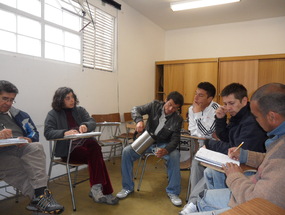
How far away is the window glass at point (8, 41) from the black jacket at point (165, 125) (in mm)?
1536

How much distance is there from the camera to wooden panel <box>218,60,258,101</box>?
15.1 ft

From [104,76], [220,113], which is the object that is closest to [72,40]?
[104,76]

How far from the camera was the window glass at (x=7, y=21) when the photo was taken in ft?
8.11

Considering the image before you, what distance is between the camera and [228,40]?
5.36 meters

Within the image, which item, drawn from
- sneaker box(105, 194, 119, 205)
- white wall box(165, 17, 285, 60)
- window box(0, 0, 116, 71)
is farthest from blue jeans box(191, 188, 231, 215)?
white wall box(165, 17, 285, 60)

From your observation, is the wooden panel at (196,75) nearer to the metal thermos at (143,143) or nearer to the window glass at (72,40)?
the window glass at (72,40)

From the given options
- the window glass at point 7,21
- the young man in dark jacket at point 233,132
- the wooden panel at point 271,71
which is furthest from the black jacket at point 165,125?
the wooden panel at point 271,71

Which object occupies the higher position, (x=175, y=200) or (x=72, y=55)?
(x=72, y=55)

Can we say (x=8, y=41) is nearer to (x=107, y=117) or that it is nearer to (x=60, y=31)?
(x=60, y=31)

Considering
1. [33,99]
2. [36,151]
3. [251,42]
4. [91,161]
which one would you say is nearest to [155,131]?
[91,161]

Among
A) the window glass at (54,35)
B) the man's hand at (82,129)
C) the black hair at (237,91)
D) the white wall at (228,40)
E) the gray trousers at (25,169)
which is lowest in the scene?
the gray trousers at (25,169)

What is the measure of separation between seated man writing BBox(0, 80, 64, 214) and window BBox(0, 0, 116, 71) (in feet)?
2.50

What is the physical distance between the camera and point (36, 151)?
203cm

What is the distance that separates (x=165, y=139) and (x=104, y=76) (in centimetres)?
179
